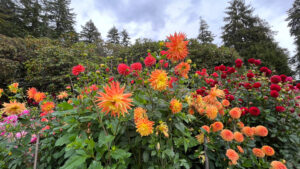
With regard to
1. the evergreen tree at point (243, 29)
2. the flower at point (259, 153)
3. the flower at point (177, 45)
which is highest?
the evergreen tree at point (243, 29)

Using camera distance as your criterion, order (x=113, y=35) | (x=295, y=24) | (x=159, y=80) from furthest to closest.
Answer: (x=113, y=35) → (x=295, y=24) → (x=159, y=80)

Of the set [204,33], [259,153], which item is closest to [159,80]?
[259,153]

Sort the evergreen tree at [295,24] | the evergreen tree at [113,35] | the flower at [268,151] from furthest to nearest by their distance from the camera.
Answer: the evergreen tree at [113,35] < the evergreen tree at [295,24] < the flower at [268,151]

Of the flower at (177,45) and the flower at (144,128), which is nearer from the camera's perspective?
the flower at (144,128)

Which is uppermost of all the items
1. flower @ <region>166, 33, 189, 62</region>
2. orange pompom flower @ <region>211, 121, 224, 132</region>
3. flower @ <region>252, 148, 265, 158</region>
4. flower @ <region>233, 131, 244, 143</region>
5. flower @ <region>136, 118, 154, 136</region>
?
flower @ <region>166, 33, 189, 62</region>

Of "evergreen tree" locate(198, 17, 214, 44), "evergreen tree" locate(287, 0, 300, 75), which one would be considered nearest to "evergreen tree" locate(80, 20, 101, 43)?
"evergreen tree" locate(198, 17, 214, 44)

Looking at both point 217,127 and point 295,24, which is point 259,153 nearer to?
point 217,127

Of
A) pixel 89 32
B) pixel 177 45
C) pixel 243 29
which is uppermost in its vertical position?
pixel 89 32

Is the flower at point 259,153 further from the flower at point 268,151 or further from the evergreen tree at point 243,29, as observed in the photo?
the evergreen tree at point 243,29

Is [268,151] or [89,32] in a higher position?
[89,32]

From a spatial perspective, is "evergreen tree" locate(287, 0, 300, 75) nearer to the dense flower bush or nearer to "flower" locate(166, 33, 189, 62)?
the dense flower bush

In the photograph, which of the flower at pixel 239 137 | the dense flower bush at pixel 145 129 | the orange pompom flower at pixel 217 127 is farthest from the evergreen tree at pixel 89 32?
the flower at pixel 239 137

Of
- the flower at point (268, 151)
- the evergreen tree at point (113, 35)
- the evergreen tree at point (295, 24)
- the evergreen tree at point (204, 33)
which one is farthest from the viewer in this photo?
the evergreen tree at point (113, 35)

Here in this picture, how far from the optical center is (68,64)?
623cm
